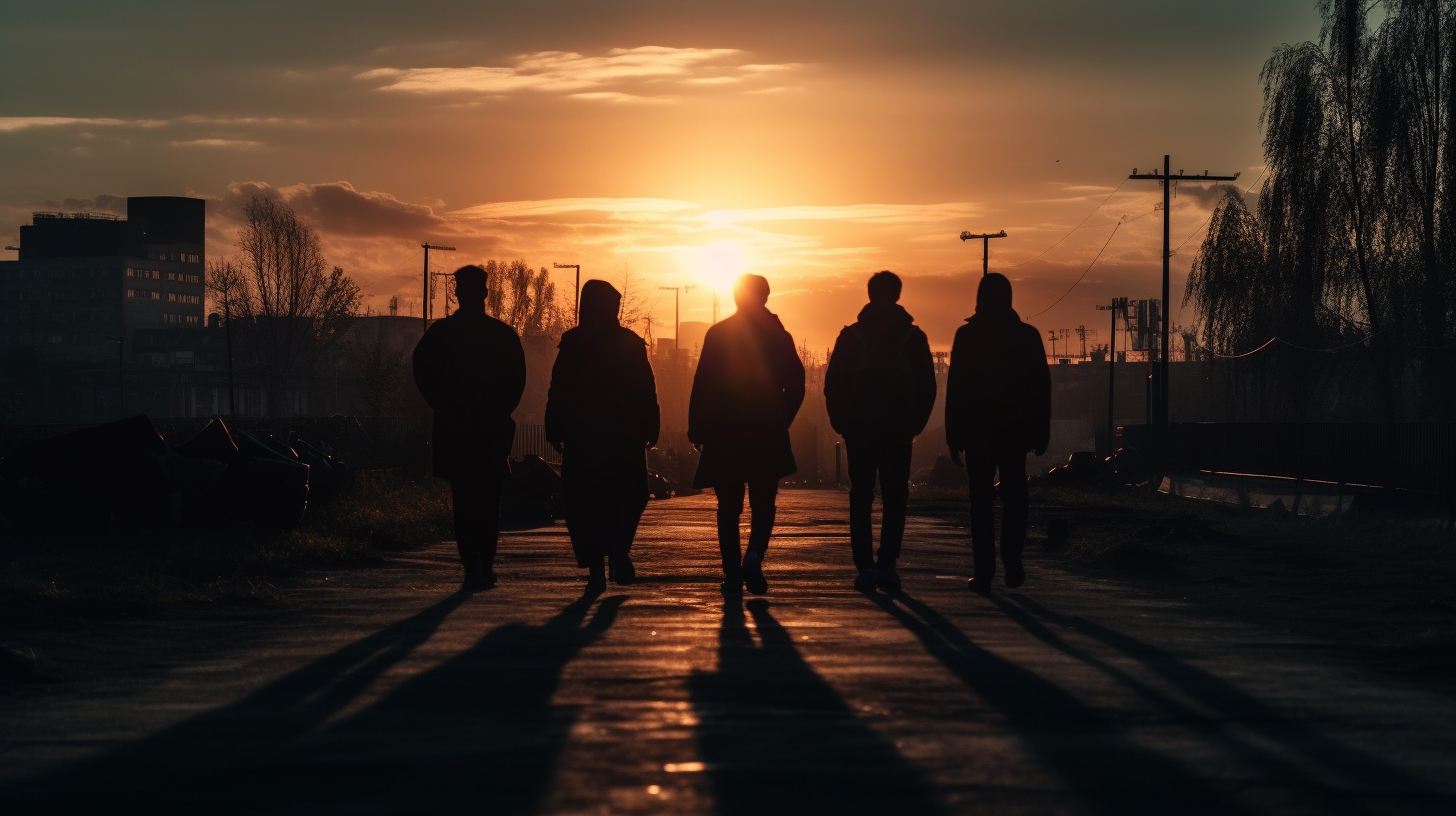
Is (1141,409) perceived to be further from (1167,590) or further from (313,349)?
(1167,590)

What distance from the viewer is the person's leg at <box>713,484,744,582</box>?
9805 mm

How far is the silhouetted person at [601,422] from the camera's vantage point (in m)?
10.1

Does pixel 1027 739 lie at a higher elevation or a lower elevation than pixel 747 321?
lower

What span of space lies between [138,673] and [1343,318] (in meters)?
35.2

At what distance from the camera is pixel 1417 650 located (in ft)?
23.3

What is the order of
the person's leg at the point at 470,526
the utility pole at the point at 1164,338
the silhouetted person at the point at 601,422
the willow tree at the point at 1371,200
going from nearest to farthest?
1. the silhouetted person at the point at 601,422
2. the person's leg at the point at 470,526
3. the willow tree at the point at 1371,200
4. the utility pole at the point at 1164,338

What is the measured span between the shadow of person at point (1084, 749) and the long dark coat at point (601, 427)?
3429 millimetres

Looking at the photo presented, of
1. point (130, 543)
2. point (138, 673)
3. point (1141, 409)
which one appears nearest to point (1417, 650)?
point (138, 673)

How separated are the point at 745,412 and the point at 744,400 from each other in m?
0.09

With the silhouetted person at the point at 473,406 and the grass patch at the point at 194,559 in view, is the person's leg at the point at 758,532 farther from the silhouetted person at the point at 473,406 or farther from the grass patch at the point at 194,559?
the grass patch at the point at 194,559

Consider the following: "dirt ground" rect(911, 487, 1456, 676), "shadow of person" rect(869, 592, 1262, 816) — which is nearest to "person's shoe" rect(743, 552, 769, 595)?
"dirt ground" rect(911, 487, 1456, 676)

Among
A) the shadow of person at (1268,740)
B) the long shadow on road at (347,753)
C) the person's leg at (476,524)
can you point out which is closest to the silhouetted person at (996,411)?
the shadow of person at (1268,740)

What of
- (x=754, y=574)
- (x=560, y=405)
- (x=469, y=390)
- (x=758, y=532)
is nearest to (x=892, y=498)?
(x=758, y=532)

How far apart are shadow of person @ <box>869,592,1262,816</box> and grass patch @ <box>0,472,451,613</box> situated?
4.46 metres
